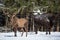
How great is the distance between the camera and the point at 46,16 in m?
7.13

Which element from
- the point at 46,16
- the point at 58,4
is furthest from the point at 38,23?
the point at 58,4

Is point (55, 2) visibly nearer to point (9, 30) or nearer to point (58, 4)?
point (58, 4)

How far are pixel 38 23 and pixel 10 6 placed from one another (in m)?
1.32

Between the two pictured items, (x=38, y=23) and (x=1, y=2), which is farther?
(x=1, y=2)

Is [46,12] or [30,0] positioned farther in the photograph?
[30,0]

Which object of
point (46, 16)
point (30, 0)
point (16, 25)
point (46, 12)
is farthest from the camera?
point (30, 0)

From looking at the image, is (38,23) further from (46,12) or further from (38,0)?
(38,0)

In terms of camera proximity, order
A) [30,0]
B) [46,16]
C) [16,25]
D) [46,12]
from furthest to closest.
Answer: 1. [30,0]
2. [46,12]
3. [46,16]
4. [16,25]

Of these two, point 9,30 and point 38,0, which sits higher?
point 38,0

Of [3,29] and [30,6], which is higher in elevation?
[30,6]

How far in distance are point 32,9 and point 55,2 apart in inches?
32.1

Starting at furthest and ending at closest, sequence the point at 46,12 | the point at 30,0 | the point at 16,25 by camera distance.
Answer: the point at 30,0
the point at 46,12
the point at 16,25

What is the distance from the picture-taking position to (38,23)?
7.45m

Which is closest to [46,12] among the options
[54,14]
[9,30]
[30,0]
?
[54,14]
